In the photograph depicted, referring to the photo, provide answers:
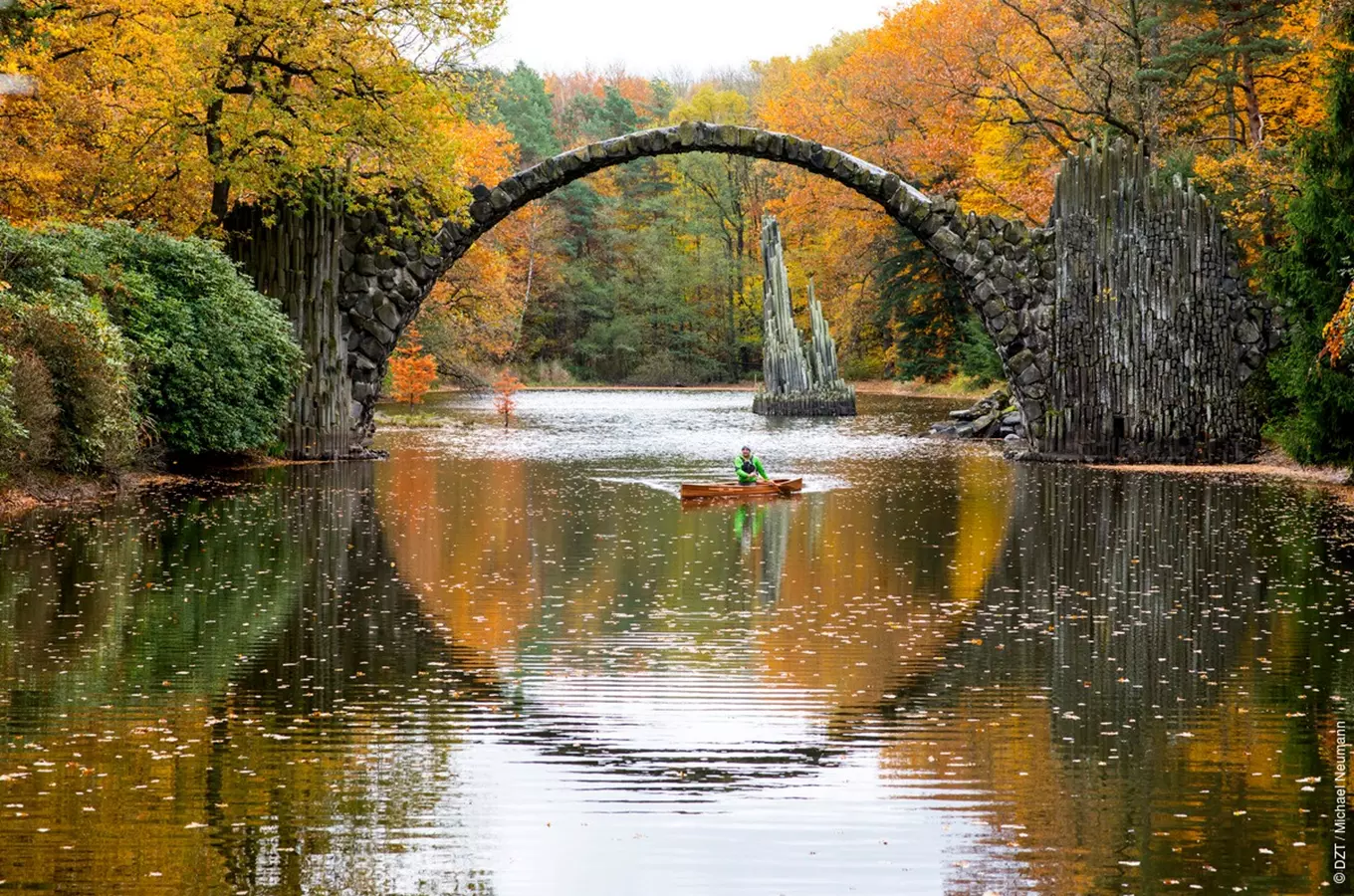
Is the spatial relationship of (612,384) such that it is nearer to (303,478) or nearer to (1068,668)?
(303,478)

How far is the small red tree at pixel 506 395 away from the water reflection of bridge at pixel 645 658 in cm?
2350

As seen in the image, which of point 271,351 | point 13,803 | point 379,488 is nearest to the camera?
point 13,803

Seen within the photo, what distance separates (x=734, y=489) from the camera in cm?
2017

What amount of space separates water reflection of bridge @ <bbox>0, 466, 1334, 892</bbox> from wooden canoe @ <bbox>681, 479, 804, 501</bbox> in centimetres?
211

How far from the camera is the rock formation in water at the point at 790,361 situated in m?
44.2

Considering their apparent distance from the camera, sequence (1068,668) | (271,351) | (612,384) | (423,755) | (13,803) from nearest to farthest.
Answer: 1. (13,803)
2. (423,755)
3. (1068,668)
4. (271,351)
5. (612,384)

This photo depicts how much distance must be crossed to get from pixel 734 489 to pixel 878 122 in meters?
28.0

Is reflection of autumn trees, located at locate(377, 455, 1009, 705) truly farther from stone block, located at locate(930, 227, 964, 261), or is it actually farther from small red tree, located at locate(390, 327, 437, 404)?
small red tree, located at locate(390, 327, 437, 404)

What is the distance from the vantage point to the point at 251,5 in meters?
22.3

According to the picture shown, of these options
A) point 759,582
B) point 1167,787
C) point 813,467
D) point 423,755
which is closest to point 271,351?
point 813,467

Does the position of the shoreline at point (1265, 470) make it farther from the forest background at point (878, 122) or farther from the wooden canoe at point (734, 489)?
the wooden canoe at point (734, 489)

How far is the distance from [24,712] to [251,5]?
16115mm

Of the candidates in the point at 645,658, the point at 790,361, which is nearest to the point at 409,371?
the point at 790,361

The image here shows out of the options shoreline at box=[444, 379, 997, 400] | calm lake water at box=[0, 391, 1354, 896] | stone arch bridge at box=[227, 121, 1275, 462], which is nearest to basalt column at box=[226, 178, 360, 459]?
stone arch bridge at box=[227, 121, 1275, 462]
